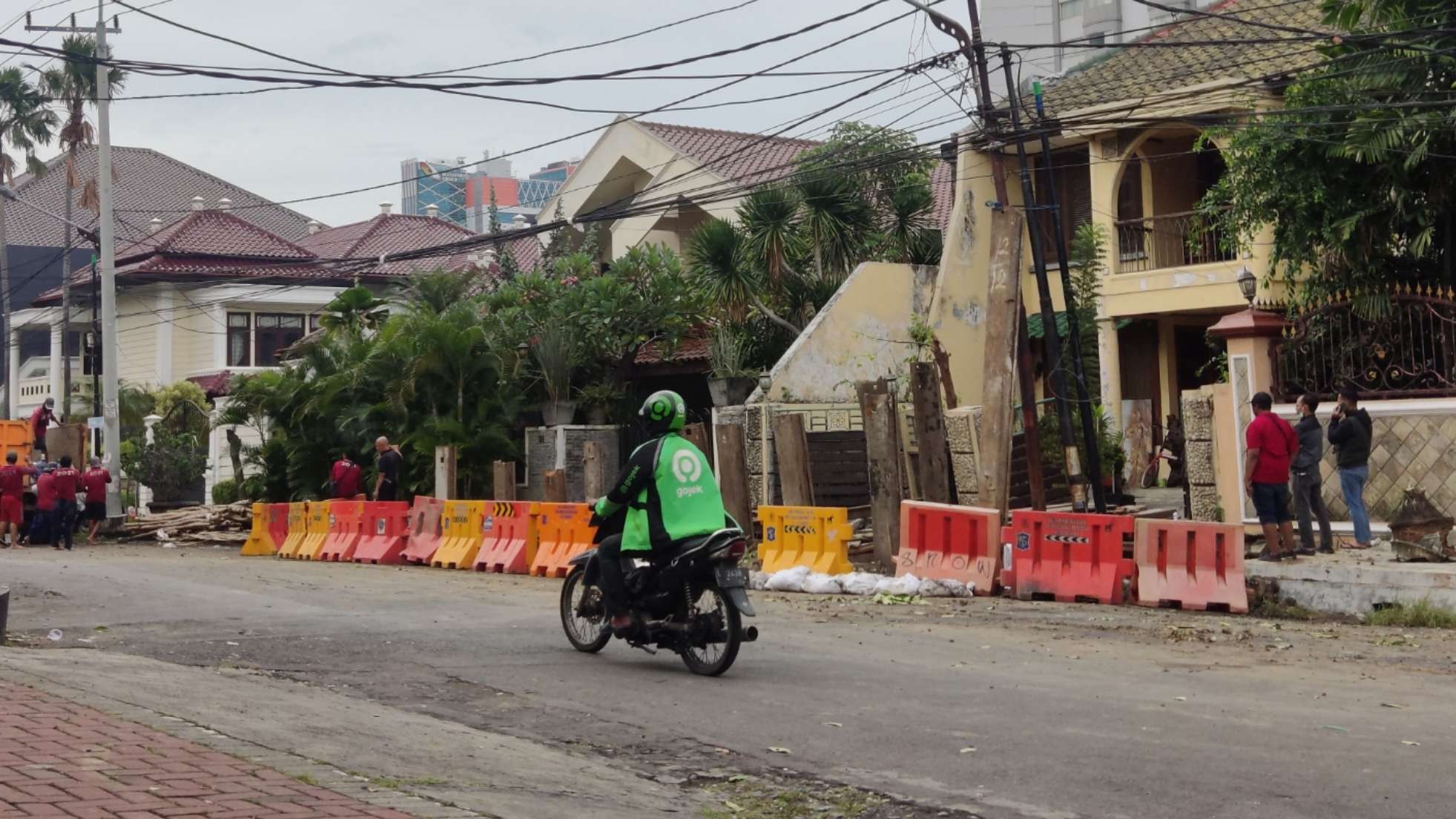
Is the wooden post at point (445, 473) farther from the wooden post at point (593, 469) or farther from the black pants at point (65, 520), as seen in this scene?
the black pants at point (65, 520)

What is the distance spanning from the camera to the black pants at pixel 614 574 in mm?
10148

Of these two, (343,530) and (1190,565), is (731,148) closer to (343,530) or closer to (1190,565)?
(343,530)

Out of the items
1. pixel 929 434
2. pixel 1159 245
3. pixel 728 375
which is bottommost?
pixel 929 434

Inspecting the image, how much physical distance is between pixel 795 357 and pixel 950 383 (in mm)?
2467

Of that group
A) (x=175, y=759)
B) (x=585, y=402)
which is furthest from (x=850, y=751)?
(x=585, y=402)

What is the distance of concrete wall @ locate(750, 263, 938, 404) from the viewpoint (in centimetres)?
2362

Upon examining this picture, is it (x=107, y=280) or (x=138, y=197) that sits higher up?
(x=138, y=197)

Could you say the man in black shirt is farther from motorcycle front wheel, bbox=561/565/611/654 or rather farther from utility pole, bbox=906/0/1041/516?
motorcycle front wheel, bbox=561/565/611/654

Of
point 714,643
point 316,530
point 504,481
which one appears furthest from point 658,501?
point 316,530

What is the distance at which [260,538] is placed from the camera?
81.9 feet

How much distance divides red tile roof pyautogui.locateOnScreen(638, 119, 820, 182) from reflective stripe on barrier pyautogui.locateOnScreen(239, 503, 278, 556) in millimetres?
12052

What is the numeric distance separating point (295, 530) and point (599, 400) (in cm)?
608

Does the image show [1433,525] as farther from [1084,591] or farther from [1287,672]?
[1287,672]

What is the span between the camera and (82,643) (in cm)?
1159
